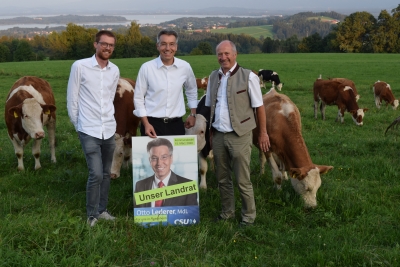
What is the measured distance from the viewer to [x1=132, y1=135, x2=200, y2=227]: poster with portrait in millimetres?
5695

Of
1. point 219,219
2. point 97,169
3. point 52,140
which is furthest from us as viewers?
point 52,140

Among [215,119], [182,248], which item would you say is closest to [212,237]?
[182,248]

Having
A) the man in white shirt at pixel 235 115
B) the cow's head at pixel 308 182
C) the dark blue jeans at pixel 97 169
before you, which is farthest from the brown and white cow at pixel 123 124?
the cow's head at pixel 308 182

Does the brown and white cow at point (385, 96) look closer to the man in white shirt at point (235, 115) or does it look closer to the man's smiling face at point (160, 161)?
the man in white shirt at point (235, 115)

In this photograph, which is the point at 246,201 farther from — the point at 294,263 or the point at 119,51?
the point at 119,51

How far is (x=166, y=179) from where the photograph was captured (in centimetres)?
578

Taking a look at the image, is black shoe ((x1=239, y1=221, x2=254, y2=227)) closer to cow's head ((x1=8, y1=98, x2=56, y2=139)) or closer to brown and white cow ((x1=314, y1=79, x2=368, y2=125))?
cow's head ((x1=8, y1=98, x2=56, y2=139))

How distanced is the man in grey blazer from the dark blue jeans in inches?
21.0

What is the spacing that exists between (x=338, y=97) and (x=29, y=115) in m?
11.8

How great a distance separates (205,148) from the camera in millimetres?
7789

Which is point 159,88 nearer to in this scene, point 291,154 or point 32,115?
point 291,154

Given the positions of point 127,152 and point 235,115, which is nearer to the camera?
point 235,115

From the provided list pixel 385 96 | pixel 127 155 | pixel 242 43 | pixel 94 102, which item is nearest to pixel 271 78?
pixel 385 96

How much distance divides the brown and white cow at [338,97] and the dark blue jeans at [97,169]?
37.1ft
